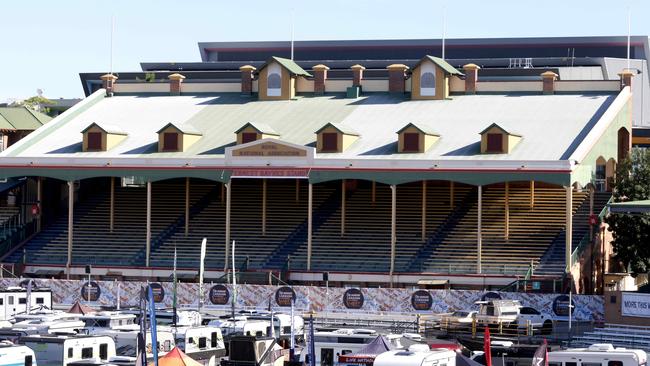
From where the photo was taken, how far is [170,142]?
294 ft

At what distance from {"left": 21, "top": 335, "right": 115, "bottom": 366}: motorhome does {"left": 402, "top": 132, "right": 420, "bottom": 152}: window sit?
1473 inches

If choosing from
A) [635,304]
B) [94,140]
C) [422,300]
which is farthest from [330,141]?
[635,304]

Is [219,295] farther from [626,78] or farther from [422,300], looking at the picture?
[626,78]

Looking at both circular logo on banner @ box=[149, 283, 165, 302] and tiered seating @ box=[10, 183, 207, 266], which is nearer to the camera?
circular logo on banner @ box=[149, 283, 165, 302]

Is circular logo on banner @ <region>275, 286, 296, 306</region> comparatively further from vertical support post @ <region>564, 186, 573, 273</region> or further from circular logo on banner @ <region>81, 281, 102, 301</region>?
vertical support post @ <region>564, 186, 573, 273</region>

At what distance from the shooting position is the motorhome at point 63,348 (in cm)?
4812

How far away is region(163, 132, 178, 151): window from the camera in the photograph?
8949 centimetres

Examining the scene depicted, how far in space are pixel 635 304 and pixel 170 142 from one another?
34150 millimetres

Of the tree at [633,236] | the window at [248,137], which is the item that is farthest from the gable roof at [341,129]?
the tree at [633,236]

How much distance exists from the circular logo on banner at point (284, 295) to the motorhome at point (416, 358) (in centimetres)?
2890

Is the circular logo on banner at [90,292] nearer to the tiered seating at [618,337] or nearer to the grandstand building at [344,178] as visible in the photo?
the grandstand building at [344,178]

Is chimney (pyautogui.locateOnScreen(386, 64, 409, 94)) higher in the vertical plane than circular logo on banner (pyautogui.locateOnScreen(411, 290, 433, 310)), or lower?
higher

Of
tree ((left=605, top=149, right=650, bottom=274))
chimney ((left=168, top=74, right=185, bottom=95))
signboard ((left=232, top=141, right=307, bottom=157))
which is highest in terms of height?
chimney ((left=168, top=74, right=185, bottom=95))

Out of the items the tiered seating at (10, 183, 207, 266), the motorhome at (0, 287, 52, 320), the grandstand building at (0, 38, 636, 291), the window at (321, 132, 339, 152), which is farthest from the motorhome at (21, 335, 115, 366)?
the window at (321, 132, 339, 152)
